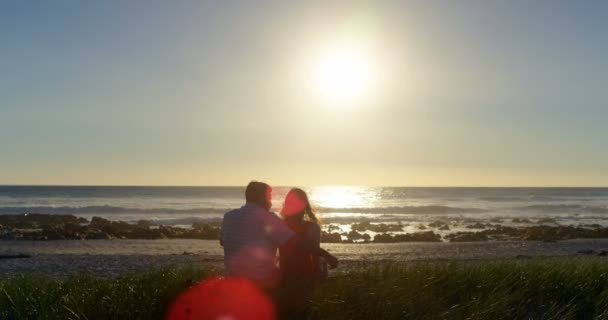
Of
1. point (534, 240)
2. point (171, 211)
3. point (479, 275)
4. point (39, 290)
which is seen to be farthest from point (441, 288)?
point (171, 211)

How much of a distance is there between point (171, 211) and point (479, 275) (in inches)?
2115

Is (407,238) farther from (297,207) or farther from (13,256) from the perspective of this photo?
(297,207)

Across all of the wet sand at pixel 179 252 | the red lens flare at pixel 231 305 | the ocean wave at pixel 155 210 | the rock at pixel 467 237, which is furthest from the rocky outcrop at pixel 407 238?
the ocean wave at pixel 155 210

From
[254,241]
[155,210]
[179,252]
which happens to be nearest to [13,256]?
[179,252]

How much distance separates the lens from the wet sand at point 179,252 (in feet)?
67.6

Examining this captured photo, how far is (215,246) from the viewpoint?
29406 mm

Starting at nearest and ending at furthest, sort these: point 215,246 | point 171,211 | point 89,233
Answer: point 215,246
point 89,233
point 171,211

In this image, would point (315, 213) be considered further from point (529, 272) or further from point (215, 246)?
point (215, 246)

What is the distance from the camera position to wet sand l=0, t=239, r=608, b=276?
2061cm

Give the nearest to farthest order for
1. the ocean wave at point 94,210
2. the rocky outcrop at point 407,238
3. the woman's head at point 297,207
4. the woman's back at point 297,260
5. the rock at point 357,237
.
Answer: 1. the woman's back at point 297,260
2. the woman's head at point 297,207
3. the rocky outcrop at point 407,238
4. the rock at point 357,237
5. the ocean wave at point 94,210

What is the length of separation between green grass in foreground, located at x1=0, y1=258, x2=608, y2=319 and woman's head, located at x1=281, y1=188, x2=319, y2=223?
3.67 ft

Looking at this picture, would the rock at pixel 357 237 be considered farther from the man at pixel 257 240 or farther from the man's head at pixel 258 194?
the man's head at pixel 258 194

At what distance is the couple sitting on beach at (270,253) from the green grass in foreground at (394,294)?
0.40 m

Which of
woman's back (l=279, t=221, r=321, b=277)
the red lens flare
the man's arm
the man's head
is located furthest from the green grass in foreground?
the man's head
